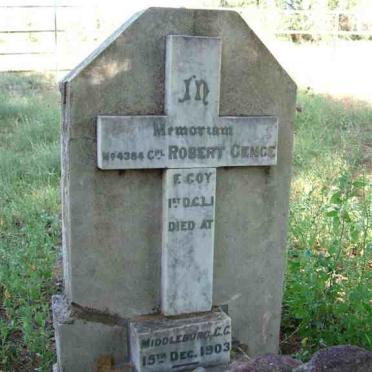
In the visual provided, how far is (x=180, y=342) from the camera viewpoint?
102 inches

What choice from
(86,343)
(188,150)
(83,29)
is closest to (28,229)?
(86,343)

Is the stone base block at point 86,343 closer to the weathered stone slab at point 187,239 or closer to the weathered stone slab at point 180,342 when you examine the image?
the weathered stone slab at point 180,342

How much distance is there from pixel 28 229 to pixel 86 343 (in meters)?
1.74

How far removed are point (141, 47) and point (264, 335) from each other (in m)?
1.53

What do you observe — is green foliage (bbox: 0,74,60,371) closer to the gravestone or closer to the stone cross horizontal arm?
the gravestone

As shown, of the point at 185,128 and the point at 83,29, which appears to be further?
the point at 83,29

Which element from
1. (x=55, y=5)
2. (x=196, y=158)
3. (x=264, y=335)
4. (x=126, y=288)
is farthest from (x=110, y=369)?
(x=55, y=5)

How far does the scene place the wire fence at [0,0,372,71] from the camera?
10859mm

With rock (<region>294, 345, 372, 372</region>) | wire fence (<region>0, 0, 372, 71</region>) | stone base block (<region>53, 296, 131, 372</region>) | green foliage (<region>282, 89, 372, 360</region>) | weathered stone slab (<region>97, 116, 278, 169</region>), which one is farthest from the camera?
wire fence (<region>0, 0, 372, 71</region>)

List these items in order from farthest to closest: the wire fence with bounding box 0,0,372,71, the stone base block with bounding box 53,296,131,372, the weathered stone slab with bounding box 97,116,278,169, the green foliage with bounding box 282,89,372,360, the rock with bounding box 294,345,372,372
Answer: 1. the wire fence with bounding box 0,0,372,71
2. the green foliage with bounding box 282,89,372,360
3. the stone base block with bounding box 53,296,131,372
4. the weathered stone slab with bounding box 97,116,278,169
5. the rock with bounding box 294,345,372,372

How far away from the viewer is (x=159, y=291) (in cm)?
263

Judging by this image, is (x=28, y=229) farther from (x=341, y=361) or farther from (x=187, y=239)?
(x=341, y=361)

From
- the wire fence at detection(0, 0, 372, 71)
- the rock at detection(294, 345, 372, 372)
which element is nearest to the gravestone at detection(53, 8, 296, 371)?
the rock at detection(294, 345, 372, 372)

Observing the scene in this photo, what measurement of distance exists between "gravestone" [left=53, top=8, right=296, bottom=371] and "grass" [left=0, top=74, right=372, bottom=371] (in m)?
0.46
